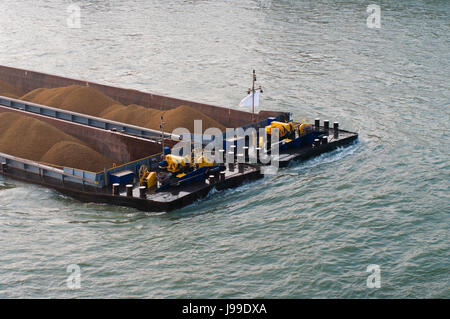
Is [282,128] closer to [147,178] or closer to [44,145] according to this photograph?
[147,178]

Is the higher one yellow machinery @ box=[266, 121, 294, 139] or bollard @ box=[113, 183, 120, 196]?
yellow machinery @ box=[266, 121, 294, 139]

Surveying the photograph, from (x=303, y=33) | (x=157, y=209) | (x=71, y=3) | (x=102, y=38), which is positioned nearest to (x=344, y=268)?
(x=157, y=209)

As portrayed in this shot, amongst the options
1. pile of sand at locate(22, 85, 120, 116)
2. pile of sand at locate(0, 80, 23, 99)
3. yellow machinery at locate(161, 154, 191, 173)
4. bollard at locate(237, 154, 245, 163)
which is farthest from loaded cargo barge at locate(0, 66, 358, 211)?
pile of sand at locate(0, 80, 23, 99)

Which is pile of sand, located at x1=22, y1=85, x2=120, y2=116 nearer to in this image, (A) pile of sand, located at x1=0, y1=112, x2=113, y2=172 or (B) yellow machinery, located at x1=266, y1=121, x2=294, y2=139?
(A) pile of sand, located at x1=0, y1=112, x2=113, y2=172

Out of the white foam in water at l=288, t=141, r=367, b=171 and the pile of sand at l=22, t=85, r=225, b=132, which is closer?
the white foam in water at l=288, t=141, r=367, b=171

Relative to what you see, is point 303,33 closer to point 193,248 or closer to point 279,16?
point 279,16

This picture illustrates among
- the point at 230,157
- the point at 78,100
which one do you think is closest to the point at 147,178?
the point at 230,157

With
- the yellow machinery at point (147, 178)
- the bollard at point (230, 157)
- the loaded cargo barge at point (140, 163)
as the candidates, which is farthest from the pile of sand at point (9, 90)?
the bollard at point (230, 157)

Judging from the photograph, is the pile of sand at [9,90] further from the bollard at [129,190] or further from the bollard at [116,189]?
the bollard at [129,190]
